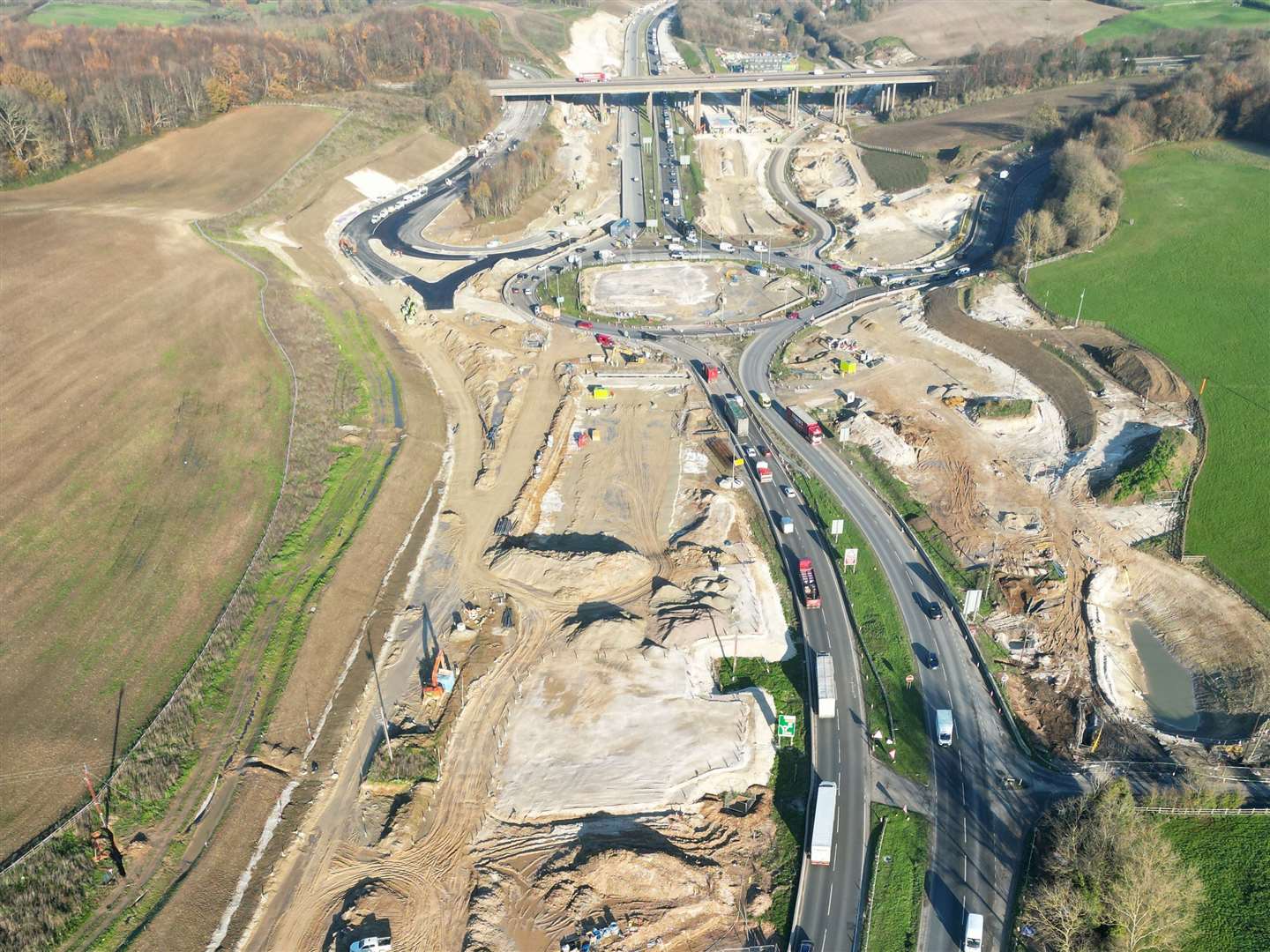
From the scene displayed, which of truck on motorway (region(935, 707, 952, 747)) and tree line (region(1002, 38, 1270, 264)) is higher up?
tree line (region(1002, 38, 1270, 264))

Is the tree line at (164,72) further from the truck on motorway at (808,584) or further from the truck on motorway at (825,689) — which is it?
the truck on motorway at (825,689)

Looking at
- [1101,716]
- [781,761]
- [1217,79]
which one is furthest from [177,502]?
[1217,79]

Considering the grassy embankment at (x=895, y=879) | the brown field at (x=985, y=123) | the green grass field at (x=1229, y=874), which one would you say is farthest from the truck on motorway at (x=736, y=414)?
the brown field at (x=985, y=123)

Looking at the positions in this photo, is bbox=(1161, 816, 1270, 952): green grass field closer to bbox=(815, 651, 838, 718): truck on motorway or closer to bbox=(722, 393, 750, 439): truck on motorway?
bbox=(815, 651, 838, 718): truck on motorway

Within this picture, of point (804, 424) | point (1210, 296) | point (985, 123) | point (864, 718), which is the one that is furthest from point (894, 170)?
point (864, 718)

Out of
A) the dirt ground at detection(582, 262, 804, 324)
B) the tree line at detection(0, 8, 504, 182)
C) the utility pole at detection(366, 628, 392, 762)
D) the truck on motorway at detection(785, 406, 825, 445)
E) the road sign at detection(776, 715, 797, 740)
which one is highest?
the tree line at detection(0, 8, 504, 182)

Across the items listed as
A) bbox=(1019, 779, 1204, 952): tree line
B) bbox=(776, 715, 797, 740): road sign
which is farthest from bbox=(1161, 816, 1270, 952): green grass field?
bbox=(776, 715, 797, 740): road sign
